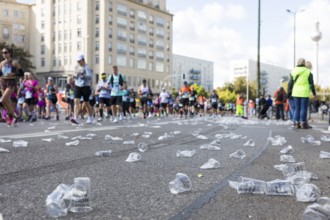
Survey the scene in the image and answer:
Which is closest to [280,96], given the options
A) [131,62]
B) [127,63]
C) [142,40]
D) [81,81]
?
[81,81]

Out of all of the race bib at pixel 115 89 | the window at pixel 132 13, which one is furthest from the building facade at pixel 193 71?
the race bib at pixel 115 89

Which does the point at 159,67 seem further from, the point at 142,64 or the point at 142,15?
the point at 142,15

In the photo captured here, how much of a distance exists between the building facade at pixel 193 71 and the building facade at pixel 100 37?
4704 cm

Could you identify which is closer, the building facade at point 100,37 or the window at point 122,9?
the building facade at point 100,37

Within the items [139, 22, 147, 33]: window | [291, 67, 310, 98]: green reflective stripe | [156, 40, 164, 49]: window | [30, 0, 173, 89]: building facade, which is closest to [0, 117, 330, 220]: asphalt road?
[291, 67, 310, 98]: green reflective stripe

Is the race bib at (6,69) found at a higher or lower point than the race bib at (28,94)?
higher

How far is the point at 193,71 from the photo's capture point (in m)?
156

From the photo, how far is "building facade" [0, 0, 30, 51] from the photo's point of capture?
8388 cm

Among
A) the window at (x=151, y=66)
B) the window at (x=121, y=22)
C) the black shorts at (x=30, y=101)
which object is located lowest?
the black shorts at (x=30, y=101)

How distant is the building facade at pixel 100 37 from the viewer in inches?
3103

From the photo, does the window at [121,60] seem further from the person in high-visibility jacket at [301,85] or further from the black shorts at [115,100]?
the person in high-visibility jacket at [301,85]

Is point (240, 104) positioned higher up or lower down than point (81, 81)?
lower down

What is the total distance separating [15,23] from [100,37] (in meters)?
20.7

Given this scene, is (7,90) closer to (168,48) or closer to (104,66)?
(104,66)
